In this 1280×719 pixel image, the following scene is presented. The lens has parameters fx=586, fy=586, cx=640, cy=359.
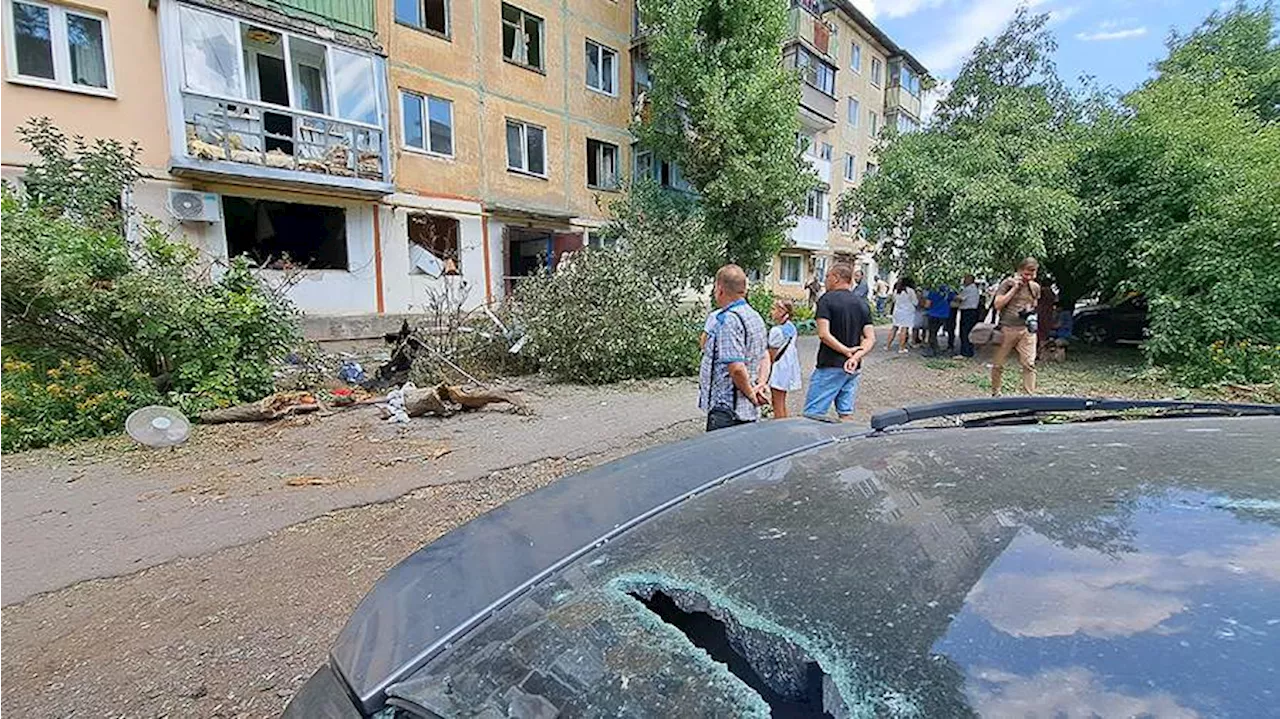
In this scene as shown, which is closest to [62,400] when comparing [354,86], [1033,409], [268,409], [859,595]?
[268,409]

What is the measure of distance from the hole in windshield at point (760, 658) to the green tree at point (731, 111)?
15203 mm

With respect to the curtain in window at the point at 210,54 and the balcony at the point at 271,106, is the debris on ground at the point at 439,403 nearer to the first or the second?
the balcony at the point at 271,106

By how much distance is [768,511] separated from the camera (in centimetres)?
132

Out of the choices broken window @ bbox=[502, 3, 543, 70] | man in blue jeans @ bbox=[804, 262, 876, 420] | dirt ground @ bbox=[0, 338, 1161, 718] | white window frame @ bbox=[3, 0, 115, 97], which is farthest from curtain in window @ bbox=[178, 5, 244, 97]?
man in blue jeans @ bbox=[804, 262, 876, 420]

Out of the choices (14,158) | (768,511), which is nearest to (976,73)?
(768,511)

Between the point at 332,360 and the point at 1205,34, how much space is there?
28613 millimetres

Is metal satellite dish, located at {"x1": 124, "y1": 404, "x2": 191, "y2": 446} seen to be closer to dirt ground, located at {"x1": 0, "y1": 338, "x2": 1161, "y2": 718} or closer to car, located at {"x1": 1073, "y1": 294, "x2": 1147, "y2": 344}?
dirt ground, located at {"x1": 0, "y1": 338, "x2": 1161, "y2": 718}

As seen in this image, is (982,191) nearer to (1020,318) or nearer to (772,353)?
(1020,318)

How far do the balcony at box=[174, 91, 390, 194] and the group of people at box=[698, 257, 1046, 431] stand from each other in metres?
10.9

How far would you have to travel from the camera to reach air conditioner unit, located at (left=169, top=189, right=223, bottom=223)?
11047 mm

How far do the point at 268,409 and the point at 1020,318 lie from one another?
9.66 meters

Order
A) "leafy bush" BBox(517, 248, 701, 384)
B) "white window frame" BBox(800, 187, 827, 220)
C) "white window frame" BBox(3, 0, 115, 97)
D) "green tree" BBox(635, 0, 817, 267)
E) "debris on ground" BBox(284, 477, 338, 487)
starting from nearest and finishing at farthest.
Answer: "debris on ground" BBox(284, 477, 338, 487)
"leafy bush" BBox(517, 248, 701, 384)
"white window frame" BBox(3, 0, 115, 97)
"green tree" BBox(635, 0, 817, 267)
"white window frame" BBox(800, 187, 827, 220)

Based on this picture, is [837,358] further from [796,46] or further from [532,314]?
[796,46]

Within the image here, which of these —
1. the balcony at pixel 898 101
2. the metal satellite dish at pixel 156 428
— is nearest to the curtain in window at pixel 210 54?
the metal satellite dish at pixel 156 428
